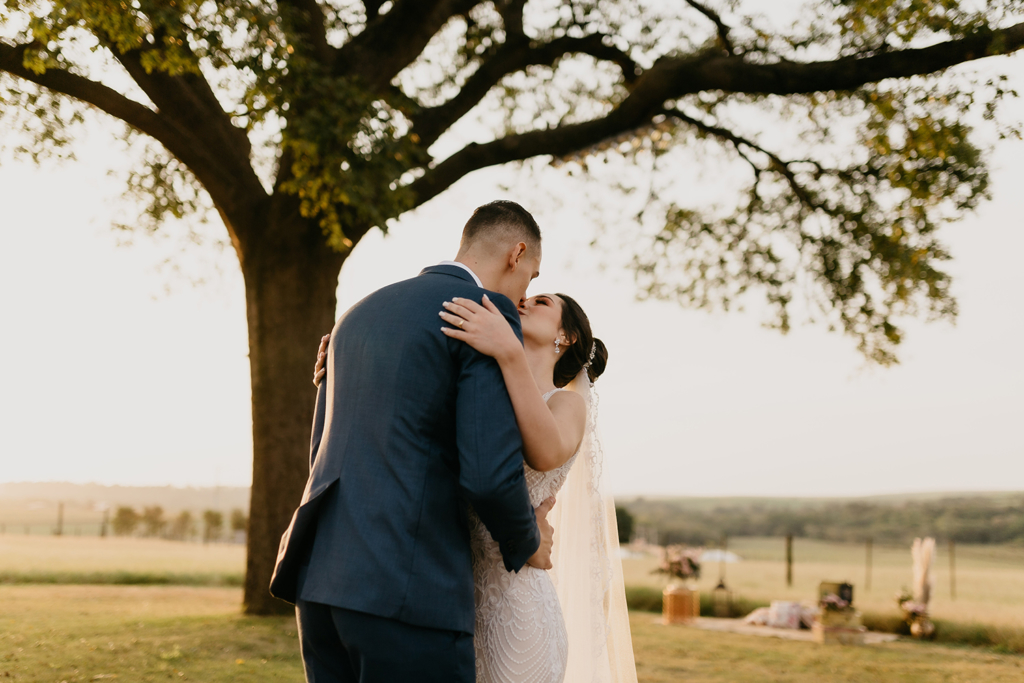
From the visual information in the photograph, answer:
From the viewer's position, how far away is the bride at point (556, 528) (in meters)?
2.39

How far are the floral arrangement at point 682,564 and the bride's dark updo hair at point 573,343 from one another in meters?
12.0

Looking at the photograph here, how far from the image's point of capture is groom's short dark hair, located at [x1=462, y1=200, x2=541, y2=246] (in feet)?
9.11

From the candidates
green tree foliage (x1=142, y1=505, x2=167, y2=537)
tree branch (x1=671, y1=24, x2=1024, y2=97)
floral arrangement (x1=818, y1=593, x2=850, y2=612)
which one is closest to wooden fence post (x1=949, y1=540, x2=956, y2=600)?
floral arrangement (x1=818, y1=593, x2=850, y2=612)

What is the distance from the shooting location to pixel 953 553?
2319 cm

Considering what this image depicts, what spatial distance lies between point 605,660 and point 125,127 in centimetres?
1057

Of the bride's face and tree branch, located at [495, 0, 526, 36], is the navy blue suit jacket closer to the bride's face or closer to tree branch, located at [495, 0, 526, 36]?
the bride's face

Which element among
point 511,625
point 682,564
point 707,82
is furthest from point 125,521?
point 511,625

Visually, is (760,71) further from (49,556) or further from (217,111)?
(49,556)

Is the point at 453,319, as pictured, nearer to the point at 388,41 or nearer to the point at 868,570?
the point at 388,41

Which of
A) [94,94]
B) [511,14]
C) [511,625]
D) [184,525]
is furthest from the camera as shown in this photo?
[184,525]

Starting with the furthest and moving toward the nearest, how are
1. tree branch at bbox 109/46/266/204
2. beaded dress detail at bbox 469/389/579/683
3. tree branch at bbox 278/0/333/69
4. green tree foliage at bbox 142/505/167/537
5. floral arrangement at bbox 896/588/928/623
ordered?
1. green tree foliage at bbox 142/505/167/537
2. floral arrangement at bbox 896/588/928/623
3. tree branch at bbox 278/0/333/69
4. tree branch at bbox 109/46/266/204
5. beaded dress detail at bbox 469/389/579/683

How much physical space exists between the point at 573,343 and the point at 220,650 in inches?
217

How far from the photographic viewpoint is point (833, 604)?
505 inches

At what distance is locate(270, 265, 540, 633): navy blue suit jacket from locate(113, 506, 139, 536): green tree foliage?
1269 inches
